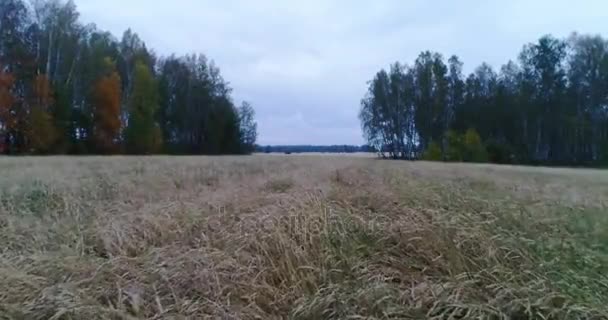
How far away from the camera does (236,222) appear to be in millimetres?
4383

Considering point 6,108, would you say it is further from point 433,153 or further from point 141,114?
point 433,153

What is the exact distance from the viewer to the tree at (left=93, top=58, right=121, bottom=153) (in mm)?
Result: 30609

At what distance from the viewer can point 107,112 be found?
103ft

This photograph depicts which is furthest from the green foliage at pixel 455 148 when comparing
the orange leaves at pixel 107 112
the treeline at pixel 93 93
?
the orange leaves at pixel 107 112

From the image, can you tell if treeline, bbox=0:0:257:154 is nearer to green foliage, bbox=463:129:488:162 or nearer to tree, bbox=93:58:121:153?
tree, bbox=93:58:121:153

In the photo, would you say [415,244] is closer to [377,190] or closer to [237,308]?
[237,308]

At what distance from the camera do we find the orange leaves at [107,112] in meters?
30.6

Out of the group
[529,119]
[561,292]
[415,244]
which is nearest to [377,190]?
[415,244]

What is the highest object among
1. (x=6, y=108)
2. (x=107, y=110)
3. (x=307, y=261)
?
(x=107, y=110)

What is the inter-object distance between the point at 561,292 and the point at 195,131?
1671 inches

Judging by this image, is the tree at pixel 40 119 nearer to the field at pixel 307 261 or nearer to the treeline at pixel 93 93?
the treeline at pixel 93 93

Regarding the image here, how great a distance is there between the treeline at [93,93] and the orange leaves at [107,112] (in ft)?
0.24

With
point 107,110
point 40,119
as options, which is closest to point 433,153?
→ point 107,110

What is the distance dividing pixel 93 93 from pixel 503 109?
36773 mm
